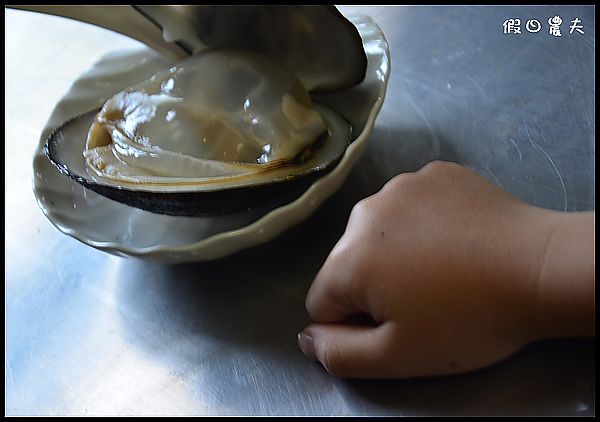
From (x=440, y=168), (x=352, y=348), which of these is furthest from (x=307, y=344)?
(x=440, y=168)

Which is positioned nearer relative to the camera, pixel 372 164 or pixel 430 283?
pixel 430 283

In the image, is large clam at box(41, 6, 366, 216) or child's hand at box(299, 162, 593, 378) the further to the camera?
large clam at box(41, 6, 366, 216)

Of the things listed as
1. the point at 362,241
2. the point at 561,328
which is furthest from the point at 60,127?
the point at 561,328

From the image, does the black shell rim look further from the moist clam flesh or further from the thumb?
the thumb

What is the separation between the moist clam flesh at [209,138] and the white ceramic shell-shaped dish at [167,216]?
22 millimetres

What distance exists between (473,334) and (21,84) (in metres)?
0.60

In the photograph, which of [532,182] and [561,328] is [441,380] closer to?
[561,328]

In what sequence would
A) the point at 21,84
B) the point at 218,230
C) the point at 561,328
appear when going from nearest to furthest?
the point at 561,328 < the point at 218,230 < the point at 21,84

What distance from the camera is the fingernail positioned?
52cm

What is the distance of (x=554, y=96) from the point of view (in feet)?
2.19

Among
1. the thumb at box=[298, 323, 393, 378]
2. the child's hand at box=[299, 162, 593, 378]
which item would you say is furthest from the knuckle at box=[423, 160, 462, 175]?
the thumb at box=[298, 323, 393, 378]

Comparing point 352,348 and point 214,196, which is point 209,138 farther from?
point 352,348

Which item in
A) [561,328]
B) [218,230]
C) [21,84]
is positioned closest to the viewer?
[561,328]

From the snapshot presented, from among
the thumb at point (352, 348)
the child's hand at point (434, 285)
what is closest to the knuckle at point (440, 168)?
the child's hand at point (434, 285)
